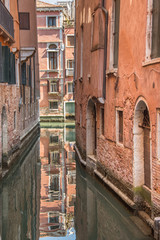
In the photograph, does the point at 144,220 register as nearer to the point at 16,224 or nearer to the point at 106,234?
the point at 106,234

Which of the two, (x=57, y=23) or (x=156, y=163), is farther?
(x=57, y=23)

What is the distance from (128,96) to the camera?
898cm

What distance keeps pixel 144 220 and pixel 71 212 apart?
2397mm

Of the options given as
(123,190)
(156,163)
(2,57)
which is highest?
(2,57)

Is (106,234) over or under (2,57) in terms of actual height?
under

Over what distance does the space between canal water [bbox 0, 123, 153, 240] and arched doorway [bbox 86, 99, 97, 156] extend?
2.77 ft

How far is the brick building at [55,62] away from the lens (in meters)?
37.8

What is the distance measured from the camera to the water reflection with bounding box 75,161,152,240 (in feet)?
24.7

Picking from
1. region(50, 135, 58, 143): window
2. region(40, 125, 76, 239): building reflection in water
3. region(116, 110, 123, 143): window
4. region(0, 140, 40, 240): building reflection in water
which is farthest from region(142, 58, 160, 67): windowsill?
region(50, 135, 58, 143): window

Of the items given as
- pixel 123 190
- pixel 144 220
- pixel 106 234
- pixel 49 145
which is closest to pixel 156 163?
pixel 144 220

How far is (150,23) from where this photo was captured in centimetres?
764

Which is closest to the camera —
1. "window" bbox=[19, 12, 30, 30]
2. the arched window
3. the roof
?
"window" bbox=[19, 12, 30, 30]

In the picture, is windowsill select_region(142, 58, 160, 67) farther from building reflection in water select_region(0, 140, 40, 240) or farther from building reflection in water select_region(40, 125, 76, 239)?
building reflection in water select_region(0, 140, 40, 240)

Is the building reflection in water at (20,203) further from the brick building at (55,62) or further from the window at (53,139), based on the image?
the brick building at (55,62)
